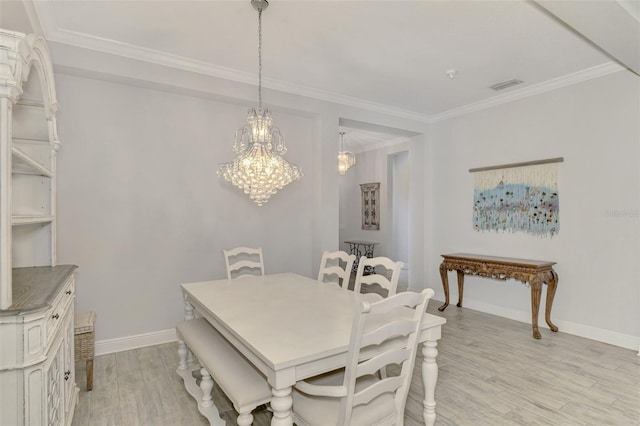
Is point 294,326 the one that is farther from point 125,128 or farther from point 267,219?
point 125,128

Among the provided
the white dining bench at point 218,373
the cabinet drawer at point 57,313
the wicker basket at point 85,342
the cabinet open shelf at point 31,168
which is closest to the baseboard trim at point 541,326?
the wicker basket at point 85,342

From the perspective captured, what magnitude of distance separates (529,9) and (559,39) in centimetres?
68

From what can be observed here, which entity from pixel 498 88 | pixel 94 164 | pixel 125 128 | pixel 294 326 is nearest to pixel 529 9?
pixel 498 88

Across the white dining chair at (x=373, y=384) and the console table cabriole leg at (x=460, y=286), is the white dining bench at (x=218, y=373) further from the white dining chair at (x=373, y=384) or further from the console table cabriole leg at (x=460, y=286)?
the console table cabriole leg at (x=460, y=286)

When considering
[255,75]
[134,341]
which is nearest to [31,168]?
[134,341]

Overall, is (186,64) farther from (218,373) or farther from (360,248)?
(360,248)

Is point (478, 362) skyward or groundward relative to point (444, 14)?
groundward

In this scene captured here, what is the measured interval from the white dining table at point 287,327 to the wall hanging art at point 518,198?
2769 mm

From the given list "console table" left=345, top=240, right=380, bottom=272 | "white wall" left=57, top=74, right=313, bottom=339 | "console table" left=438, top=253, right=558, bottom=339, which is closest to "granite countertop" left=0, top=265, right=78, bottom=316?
"white wall" left=57, top=74, right=313, bottom=339

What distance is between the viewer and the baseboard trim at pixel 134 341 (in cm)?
320

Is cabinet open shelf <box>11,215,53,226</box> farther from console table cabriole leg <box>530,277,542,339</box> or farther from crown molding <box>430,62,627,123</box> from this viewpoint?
crown molding <box>430,62,627,123</box>

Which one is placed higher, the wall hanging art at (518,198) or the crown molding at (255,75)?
the crown molding at (255,75)

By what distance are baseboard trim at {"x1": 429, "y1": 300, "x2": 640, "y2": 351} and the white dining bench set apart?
3.56 meters

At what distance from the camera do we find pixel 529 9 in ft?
8.23
